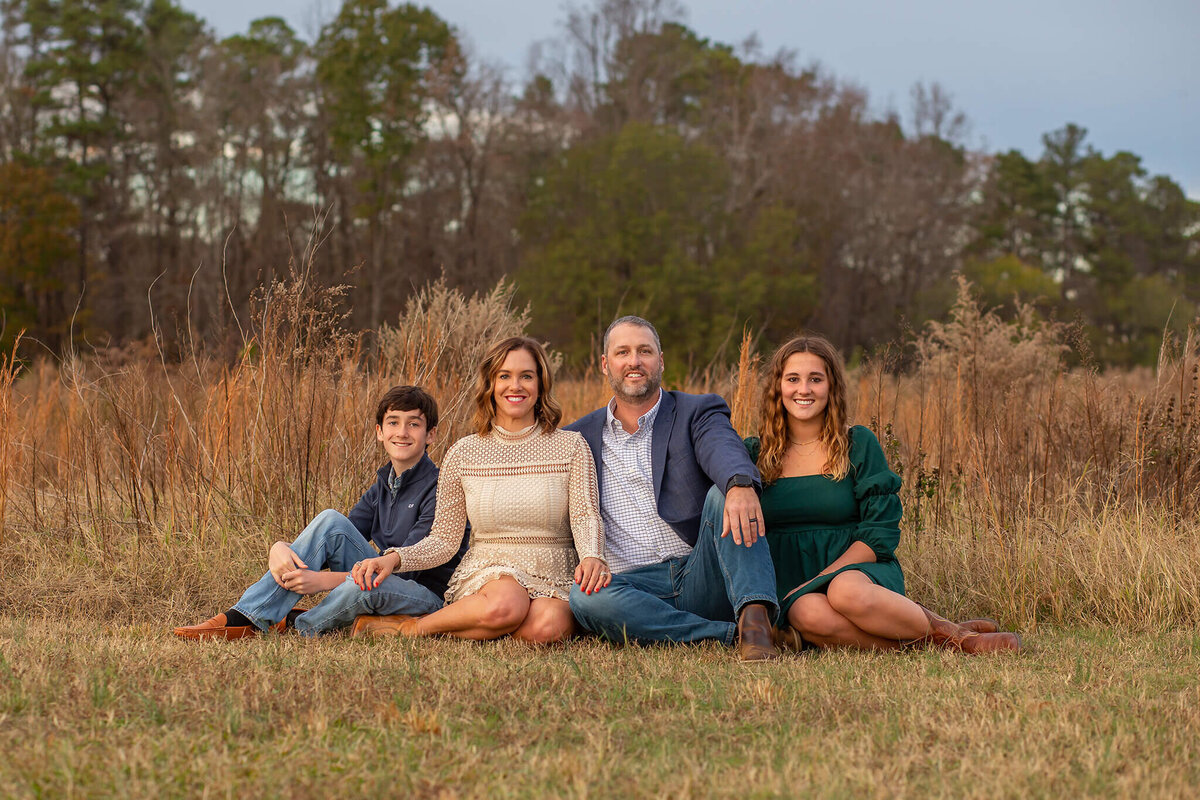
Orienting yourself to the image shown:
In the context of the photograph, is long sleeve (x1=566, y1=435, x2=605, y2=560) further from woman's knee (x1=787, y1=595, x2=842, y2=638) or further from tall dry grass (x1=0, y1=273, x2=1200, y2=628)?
tall dry grass (x1=0, y1=273, x2=1200, y2=628)

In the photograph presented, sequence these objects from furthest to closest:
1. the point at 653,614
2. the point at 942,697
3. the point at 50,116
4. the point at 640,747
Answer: the point at 50,116 < the point at 653,614 < the point at 942,697 < the point at 640,747

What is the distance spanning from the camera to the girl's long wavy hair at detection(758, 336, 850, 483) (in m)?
Result: 4.00

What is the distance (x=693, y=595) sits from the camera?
13.1 feet

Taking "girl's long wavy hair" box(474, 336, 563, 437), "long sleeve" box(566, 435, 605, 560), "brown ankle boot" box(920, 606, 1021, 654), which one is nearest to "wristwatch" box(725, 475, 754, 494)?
"long sleeve" box(566, 435, 605, 560)

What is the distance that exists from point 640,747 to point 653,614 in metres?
1.23

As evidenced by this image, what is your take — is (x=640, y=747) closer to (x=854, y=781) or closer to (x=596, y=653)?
(x=854, y=781)

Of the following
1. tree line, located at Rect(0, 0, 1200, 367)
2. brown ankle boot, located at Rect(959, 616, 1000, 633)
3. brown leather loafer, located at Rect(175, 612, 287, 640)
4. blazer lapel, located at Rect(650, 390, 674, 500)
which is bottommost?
brown leather loafer, located at Rect(175, 612, 287, 640)

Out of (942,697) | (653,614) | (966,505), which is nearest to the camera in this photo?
(942,697)

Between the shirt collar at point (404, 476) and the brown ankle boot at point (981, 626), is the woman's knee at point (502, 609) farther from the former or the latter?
the brown ankle boot at point (981, 626)

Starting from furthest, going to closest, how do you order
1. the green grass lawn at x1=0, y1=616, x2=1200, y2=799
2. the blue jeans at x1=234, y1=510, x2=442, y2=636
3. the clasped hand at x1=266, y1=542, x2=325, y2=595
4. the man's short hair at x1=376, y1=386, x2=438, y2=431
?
the man's short hair at x1=376, y1=386, x2=438, y2=431 → the blue jeans at x1=234, y1=510, x2=442, y2=636 → the clasped hand at x1=266, y1=542, x2=325, y2=595 → the green grass lawn at x1=0, y1=616, x2=1200, y2=799

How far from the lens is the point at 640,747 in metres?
2.68

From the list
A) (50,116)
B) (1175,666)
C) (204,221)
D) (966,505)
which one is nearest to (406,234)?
(204,221)

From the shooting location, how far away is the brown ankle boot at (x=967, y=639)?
155 inches

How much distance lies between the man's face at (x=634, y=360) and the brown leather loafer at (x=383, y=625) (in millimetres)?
1221
